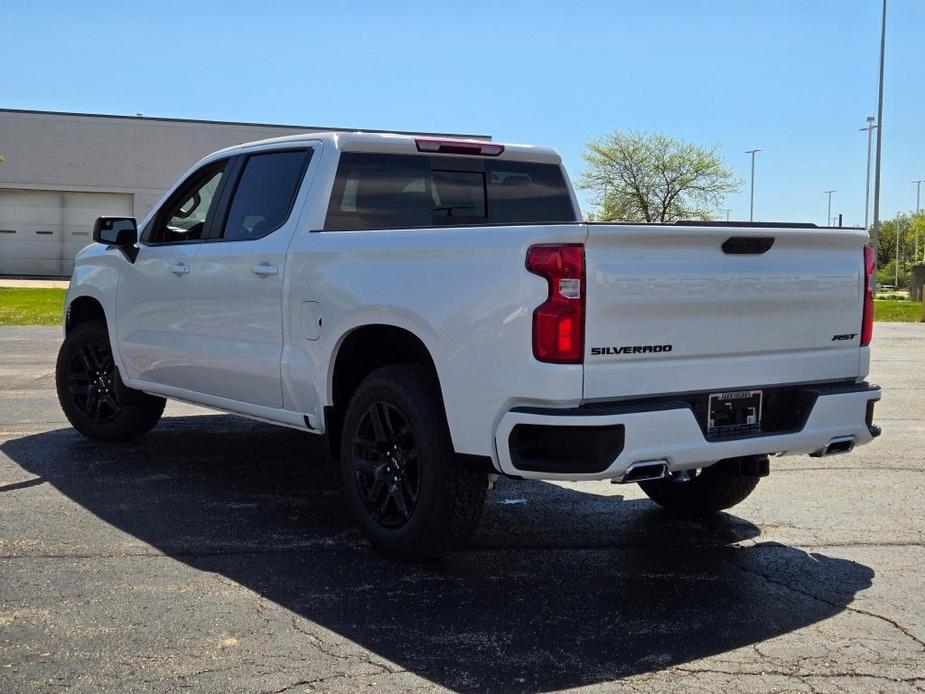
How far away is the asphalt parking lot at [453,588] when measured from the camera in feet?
12.8

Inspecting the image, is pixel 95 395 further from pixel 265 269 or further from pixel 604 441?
pixel 604 441

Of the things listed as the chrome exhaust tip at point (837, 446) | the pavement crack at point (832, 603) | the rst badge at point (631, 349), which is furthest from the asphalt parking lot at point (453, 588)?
the rst badge at point (631, 349)

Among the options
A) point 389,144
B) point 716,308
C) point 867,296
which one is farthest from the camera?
point 389,144

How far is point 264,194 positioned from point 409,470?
6.88 ft

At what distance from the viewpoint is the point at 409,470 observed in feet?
16.9

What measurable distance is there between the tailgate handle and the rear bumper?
2.24 ft

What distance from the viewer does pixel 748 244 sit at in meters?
4.86

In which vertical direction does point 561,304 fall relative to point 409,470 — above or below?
above

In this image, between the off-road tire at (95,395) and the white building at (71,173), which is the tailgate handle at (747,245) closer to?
the off-road tire at (95,395)

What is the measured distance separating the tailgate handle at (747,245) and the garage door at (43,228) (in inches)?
1863

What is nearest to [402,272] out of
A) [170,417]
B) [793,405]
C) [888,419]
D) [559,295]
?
[559,295]

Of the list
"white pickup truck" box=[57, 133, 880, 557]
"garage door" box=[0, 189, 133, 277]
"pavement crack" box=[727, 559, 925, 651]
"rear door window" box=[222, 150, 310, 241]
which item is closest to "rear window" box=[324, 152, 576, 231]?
"white pickup truck" box=[57, 133, 880, 557]

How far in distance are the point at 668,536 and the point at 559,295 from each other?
1916mm

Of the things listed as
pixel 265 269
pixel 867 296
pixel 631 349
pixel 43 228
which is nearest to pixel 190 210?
pixel 265 269
